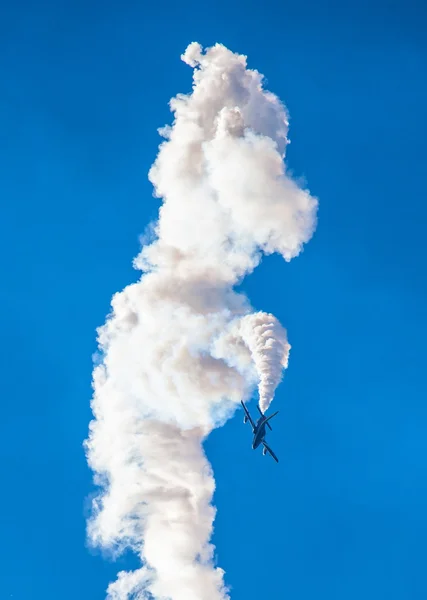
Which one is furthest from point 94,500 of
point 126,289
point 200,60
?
point 200,60

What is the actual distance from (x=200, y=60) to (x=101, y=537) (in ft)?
156

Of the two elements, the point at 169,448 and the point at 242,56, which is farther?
the point at 169,448

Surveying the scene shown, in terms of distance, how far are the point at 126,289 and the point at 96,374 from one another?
920cm

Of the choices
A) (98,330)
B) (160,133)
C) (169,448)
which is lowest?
(169,448)

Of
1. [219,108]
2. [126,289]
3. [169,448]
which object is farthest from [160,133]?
[169,448]

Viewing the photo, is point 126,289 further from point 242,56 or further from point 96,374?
point 242,56

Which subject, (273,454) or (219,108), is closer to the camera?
(219,108)

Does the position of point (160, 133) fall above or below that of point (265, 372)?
above

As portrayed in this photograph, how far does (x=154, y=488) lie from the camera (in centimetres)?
10425

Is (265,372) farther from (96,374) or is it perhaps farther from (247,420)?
(96,374)

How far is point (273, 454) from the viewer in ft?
334

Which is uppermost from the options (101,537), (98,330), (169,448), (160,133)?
(160,133)

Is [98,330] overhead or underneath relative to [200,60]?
underneath

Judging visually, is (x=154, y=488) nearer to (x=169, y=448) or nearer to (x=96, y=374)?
(x=169, y=448)
